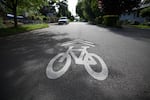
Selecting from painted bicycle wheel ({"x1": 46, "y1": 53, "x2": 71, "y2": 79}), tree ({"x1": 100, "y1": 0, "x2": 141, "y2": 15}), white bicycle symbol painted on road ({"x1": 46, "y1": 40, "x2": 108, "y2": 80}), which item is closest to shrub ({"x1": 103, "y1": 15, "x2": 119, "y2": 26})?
tree ({"x1": 100, "y1": 0, "x2": 141, "y2": 15})

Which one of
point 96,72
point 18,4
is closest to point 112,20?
point 18,4

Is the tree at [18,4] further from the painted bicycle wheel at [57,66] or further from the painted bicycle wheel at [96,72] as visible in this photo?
the painted bicycle wheel at [96,72]

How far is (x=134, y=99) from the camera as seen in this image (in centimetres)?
288

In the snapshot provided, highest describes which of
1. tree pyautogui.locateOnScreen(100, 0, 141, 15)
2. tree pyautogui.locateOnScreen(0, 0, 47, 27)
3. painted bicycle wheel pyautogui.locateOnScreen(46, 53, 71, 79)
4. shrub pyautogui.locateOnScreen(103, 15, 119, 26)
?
tree pyautogui.locateOnScreen(100, 0, 141, 15)

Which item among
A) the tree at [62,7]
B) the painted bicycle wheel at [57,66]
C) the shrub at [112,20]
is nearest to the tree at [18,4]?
the shrub at [112,20]

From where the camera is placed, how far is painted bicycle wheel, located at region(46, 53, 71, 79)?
4025 mm

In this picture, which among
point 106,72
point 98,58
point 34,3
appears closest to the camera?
point 106,72

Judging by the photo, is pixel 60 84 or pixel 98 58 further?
pixel 98 58

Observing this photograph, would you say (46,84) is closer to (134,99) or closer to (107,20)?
(134,99)

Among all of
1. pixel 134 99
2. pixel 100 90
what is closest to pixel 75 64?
pixel 100 90

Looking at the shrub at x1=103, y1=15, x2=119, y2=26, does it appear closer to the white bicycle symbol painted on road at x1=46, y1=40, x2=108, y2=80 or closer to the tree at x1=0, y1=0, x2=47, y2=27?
the tree at x1=0, y1=0, x2=47, y2=27

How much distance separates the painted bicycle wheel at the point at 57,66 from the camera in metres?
4.02

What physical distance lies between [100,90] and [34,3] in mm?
19725

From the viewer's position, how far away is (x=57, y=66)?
462cm
